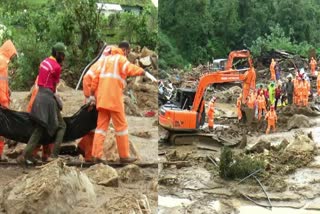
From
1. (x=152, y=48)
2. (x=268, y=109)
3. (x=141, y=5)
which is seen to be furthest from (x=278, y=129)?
(x=141, y=5)

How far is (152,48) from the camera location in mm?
6262

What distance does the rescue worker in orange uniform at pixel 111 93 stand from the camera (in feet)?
8.40

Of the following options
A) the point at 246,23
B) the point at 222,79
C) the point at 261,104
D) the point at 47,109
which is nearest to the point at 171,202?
the point at 47,109

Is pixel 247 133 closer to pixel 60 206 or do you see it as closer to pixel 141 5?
pixel 141 5

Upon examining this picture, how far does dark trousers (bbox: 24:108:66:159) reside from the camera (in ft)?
8.43

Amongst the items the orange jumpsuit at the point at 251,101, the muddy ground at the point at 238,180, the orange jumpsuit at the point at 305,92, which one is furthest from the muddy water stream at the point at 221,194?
the orange jumpsuit at the point at 305,92

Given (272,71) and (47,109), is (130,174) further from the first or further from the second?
A: (272,71)

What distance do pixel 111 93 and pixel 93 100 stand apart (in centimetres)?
15

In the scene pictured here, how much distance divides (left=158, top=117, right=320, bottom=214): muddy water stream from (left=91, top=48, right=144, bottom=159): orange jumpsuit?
2.63 ft

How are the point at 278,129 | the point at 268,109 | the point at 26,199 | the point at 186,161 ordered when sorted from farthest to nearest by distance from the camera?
the point at 268,109 → the point at 278,129 → the point at 186,161 → the point at 26,199

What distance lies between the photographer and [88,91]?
2.67 m

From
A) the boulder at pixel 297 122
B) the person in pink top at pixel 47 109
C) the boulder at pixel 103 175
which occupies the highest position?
the person in pink top at pixel 47 109

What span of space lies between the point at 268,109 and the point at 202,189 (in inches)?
174

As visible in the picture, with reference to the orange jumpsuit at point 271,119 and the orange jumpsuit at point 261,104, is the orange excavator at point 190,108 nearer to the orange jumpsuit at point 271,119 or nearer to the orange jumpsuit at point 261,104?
the orange jumpsuit at point 261,104
